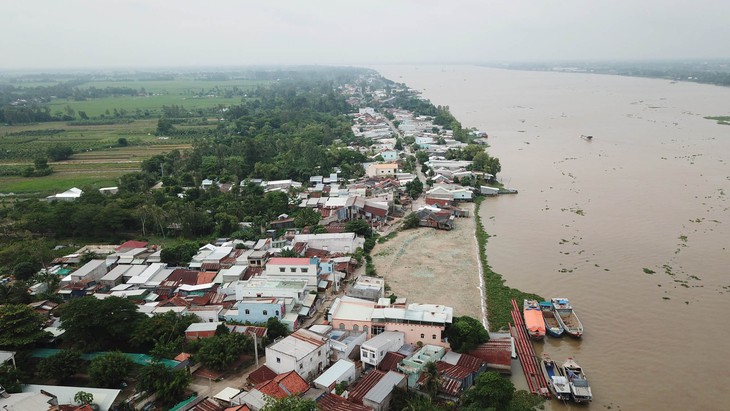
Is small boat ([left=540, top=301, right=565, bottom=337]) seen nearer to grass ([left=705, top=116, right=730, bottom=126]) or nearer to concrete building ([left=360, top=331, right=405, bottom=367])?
concrete building ([left=360, top=331, right=405, bottom=367])

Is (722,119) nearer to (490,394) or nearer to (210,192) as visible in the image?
(210,192)

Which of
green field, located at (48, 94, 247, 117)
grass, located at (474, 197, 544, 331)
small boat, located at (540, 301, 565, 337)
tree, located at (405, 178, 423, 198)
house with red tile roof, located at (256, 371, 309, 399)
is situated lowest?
grass, located at (474, 197, 544, 331)

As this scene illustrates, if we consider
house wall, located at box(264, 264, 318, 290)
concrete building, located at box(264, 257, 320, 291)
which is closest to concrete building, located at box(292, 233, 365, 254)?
concrete building, located at box(264, 257, 320, 291)

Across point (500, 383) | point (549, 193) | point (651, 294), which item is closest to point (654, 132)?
point (549, 193)

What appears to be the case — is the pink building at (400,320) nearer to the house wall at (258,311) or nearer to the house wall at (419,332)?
the house wall at (419,332)

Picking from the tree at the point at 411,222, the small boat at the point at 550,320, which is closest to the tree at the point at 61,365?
the small boat at the point at 550,320

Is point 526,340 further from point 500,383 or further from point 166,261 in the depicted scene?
point 166,261

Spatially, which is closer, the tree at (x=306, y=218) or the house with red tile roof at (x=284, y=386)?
the house with red tile roof at (x=284, y=386)

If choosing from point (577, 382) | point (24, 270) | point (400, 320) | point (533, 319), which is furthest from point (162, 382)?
point (24, 270)
